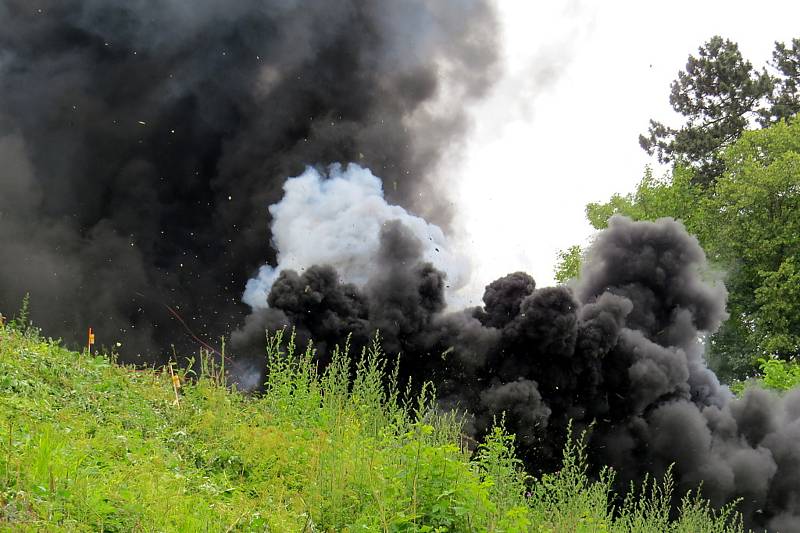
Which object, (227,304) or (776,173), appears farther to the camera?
(776,173)

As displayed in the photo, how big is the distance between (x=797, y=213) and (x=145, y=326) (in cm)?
2460

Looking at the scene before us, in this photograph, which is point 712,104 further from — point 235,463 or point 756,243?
point 235,463

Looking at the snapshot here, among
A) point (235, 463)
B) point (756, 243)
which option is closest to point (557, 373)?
point (756, 243)

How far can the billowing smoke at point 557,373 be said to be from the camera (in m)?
19.6

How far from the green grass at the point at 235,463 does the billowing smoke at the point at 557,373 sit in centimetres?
940

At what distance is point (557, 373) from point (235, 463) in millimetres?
15381

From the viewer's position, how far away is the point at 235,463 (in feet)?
23.5

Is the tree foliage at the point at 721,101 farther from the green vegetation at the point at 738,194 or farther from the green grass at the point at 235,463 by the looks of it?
the green grass at the point at 235,463

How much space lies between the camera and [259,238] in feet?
59.8

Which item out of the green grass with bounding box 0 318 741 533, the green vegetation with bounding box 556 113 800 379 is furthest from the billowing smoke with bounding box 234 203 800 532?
the green grass with bounding box 0 318 741 533

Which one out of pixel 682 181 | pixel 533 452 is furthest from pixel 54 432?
pixel 682 181

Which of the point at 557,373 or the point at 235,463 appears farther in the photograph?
the point at 557,373

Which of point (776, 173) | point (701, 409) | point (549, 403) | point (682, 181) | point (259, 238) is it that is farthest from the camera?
point (682, 181)

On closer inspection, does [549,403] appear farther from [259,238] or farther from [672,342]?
[259,238]
